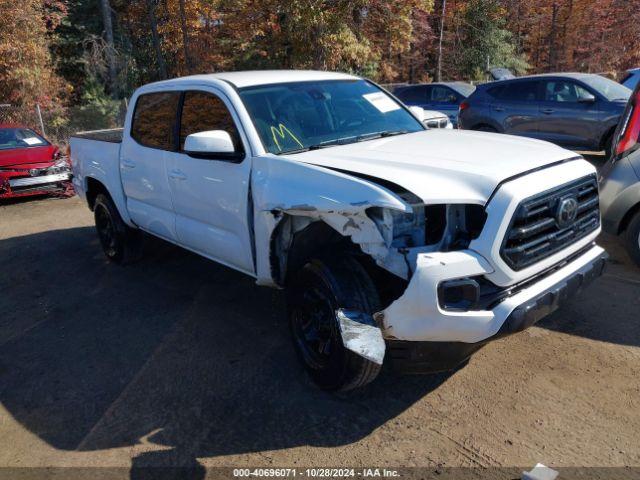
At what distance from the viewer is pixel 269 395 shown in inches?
135

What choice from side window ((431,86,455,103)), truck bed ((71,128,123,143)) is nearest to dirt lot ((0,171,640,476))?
truck bed ((71,128,123,143))

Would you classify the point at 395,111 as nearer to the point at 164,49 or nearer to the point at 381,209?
the point at 381,209

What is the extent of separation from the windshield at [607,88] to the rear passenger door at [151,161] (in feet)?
26.7

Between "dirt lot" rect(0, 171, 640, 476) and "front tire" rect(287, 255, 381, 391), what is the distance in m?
0.22

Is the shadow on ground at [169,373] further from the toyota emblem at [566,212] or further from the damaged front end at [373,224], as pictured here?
the toyota emblem at [566,212]

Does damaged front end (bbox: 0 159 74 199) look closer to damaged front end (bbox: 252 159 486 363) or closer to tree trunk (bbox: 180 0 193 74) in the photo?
damaged front end (bbox: 252 159 486 363)

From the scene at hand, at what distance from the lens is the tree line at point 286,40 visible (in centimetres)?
1745

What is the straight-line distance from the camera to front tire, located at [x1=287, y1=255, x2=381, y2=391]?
118 inches

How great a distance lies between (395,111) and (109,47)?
21616 millimetres

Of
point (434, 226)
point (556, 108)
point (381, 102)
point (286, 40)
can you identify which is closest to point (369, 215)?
point (434, 226)

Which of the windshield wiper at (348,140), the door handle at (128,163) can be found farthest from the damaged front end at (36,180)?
the windshield wiper at (348,140)

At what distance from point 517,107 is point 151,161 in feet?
26.8

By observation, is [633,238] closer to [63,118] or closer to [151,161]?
[151,161]

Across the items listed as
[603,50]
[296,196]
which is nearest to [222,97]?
[296,196]
